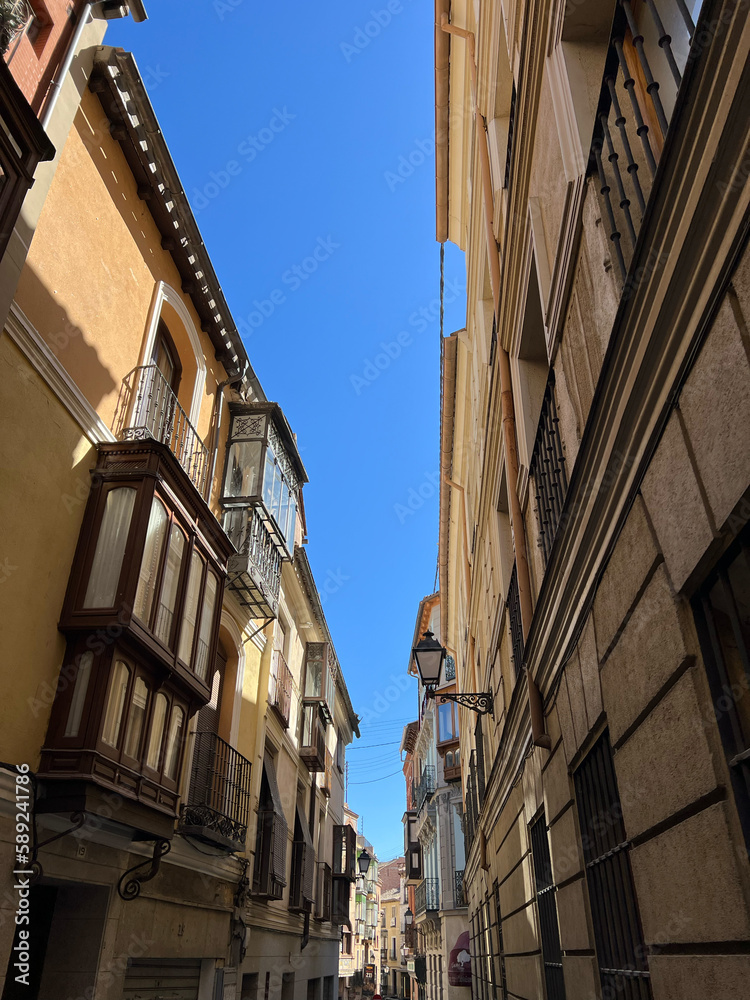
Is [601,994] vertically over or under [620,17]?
under

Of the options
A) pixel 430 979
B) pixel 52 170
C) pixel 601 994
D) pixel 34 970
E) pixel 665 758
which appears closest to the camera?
pixel 665 758

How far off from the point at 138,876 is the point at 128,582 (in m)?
3.35

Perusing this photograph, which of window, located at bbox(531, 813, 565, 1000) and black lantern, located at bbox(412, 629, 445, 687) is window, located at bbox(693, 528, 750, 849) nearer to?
window, located at bbox(531, 813, 565, 1000)

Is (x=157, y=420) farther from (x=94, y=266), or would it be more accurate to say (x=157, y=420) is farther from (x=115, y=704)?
(x=115, y=704)

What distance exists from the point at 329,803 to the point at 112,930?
18.4 metres

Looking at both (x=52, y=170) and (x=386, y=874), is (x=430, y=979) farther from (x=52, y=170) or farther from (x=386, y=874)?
(x=386, y=874)

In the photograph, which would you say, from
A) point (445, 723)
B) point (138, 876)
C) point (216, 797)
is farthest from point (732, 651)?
point (445, 723)

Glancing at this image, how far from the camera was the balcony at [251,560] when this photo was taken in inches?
442

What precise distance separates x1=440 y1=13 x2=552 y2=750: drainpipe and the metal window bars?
598 millimetres

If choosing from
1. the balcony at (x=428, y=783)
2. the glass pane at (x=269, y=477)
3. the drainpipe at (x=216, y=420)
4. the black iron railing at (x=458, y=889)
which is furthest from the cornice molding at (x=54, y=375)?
the balcony at (x=428, y=783)

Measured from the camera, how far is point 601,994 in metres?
3.95

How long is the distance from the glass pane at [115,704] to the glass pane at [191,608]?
1038mm

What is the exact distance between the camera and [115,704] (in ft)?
22.5

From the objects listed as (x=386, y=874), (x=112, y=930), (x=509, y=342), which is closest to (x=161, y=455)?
(x=509, y=342)
